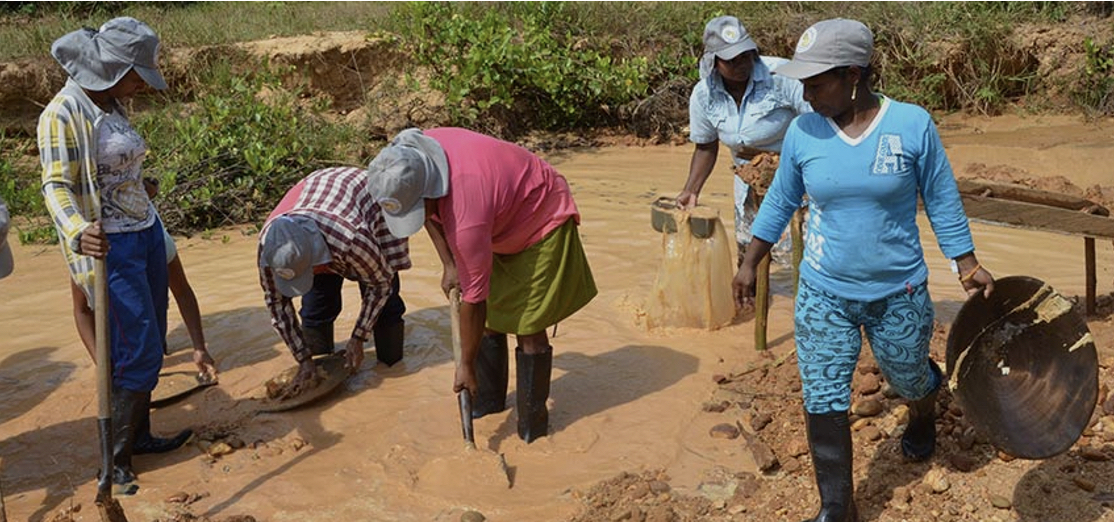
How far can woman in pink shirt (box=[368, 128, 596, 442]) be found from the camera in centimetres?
339

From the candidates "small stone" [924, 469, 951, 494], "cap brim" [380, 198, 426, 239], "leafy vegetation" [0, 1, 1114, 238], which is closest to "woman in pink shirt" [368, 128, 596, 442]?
"cap brim" [380, 198, 426, 239]

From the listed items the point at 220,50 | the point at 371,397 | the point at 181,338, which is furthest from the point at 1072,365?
the point at 220,50

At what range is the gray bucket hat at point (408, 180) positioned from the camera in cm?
329

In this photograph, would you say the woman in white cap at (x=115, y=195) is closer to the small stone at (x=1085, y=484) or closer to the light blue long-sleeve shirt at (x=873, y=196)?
the light blue long-sleeve shirt at (x=873, y=196)

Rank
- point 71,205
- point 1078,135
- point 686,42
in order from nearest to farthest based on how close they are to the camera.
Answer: point 71,205 → point 1078,135 → point 686,42

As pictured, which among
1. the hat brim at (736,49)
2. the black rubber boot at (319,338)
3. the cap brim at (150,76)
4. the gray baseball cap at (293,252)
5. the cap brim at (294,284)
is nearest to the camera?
the cap brim at (150,76)

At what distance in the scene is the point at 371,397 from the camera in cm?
475

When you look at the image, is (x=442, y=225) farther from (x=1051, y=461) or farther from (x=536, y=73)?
(x=536, y=73)

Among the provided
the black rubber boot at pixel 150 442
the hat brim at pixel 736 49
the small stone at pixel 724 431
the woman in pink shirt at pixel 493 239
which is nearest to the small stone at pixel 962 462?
the small stone at pixel 724 431

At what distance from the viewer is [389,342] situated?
5.04m

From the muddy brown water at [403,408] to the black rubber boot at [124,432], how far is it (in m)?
0.09

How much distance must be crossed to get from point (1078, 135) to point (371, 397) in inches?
318

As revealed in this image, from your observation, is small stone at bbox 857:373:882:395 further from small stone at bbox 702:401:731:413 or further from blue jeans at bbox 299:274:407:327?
blue jeans at bbox 299:274:407:327

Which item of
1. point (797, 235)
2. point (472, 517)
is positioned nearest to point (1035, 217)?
point (797, 235)
